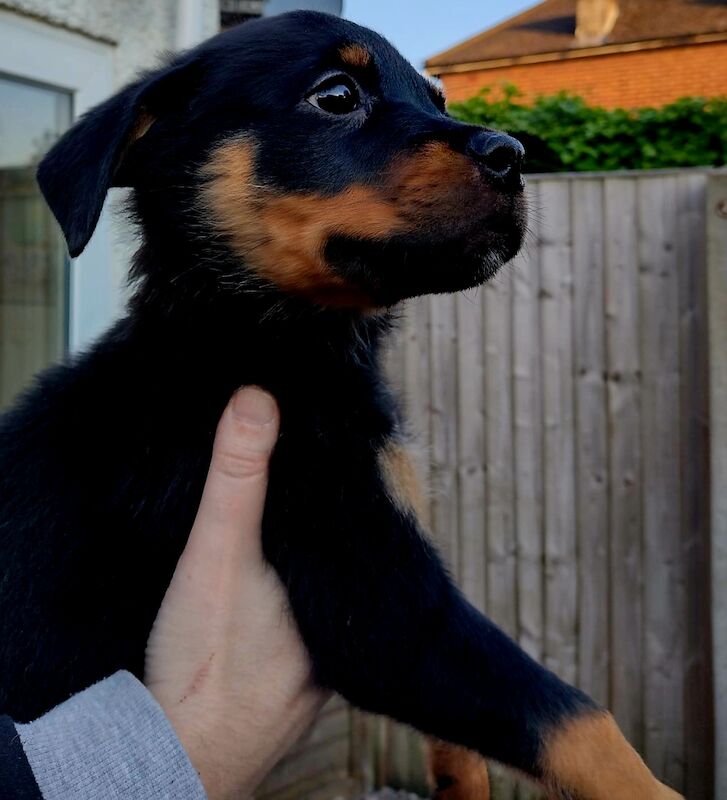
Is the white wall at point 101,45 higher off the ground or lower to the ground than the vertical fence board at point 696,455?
higher

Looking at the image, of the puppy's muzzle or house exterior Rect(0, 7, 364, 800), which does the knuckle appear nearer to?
the puppy's muzzle

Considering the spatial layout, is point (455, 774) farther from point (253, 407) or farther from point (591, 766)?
point (253, 407)

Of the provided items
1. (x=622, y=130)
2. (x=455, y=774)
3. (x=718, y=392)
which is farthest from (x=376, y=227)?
(x=622, y=130)

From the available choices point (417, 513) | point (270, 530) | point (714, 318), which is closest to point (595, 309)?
point (714, 318)

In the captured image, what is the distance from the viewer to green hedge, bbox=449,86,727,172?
8805 millimetres

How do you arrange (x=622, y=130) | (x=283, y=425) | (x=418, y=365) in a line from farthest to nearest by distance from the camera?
(x=622, y=130) → (x=418, y=365) → (x=283, y=425)

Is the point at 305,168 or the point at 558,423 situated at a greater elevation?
the point at 305,168

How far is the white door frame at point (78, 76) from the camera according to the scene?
3412 mm

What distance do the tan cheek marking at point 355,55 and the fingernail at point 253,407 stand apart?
2.42 feet

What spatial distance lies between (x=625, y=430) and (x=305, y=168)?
245cm

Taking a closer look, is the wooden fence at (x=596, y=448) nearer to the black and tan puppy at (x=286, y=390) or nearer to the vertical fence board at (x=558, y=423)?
the vertical fence board at (x=558, y=423)

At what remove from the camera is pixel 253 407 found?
1.78 m

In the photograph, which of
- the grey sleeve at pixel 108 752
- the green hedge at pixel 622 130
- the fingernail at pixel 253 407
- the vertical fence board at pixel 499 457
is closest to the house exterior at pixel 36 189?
the vertical fence board at pixel 499 457

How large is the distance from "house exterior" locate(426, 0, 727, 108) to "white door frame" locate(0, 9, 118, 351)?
1936 centimetres
